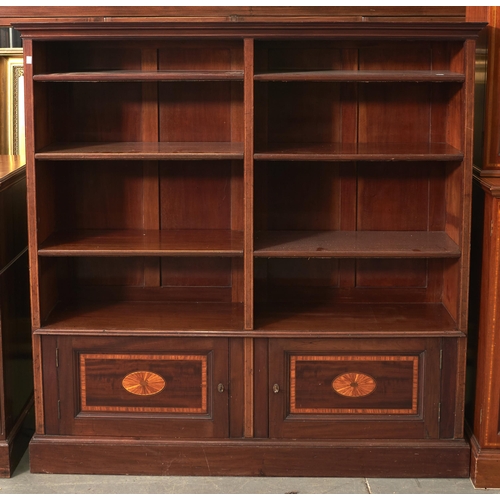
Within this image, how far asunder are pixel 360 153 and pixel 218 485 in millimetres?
1489

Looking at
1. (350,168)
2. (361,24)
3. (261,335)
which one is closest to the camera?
(361,24)

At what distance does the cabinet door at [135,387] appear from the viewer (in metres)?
3.64

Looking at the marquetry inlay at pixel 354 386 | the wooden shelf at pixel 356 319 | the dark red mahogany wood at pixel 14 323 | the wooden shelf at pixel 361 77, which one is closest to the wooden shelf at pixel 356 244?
the wooden shelf at pixel 356 319

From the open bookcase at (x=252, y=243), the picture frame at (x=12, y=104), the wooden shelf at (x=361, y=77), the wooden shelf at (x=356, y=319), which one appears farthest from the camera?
the picture frame at (x=12, y=104)

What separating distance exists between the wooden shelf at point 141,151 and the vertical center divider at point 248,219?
8 centimetres

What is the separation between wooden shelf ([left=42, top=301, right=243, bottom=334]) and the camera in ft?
11.9

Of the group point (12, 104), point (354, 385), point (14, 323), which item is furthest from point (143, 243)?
point (12, 104)

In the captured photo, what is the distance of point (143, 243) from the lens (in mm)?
3674

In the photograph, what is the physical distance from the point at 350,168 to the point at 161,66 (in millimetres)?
949

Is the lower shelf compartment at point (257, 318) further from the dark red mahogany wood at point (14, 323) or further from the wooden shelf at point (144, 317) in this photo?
the dark red mahogany wood at point (14, 323)

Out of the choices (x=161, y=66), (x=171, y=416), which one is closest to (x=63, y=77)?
(x=161, y=66)

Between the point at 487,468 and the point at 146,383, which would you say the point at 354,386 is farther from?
the point at 146,383

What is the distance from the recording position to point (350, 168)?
386cm
